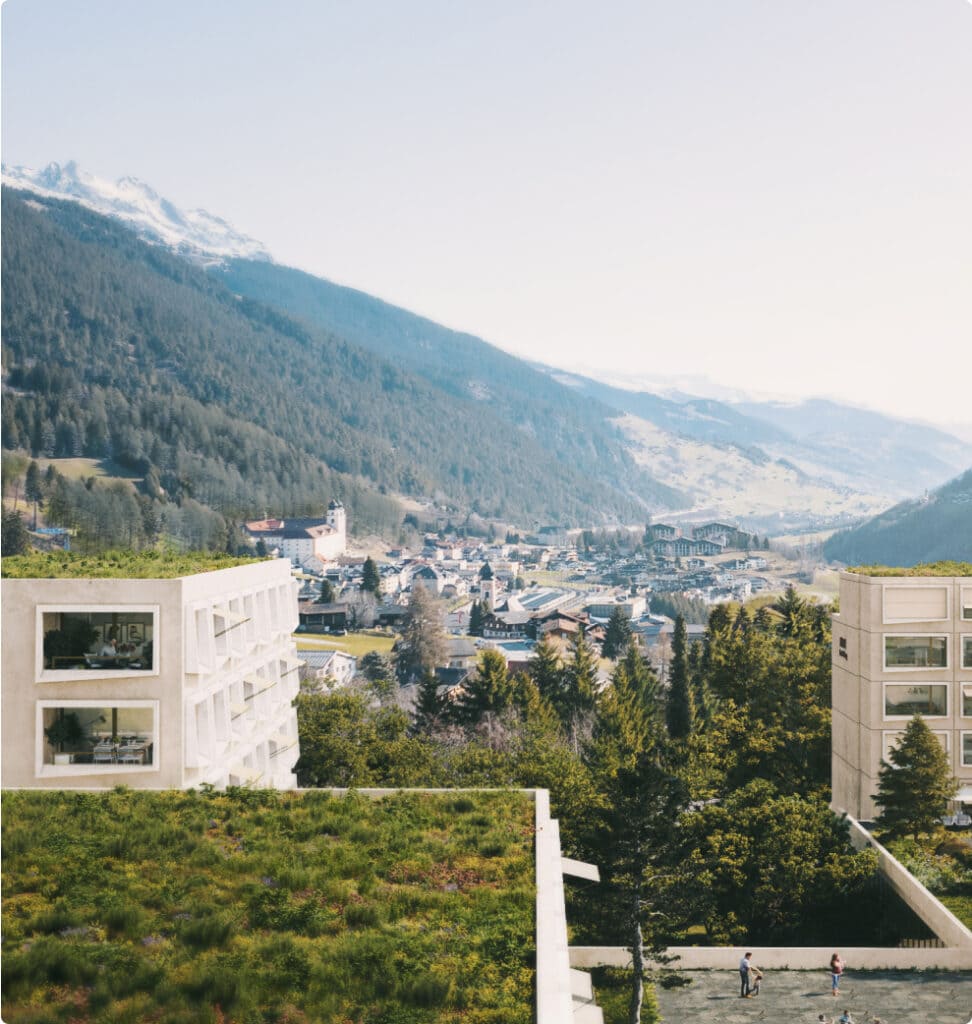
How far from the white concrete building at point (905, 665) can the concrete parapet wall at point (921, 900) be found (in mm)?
3125

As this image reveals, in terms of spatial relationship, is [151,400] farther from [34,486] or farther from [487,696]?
[487,696]

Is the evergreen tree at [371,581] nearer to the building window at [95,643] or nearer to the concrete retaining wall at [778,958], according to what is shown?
the concrete retaining wall at [778,958]

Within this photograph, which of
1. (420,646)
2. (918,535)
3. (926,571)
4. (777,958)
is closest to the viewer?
(777,958)

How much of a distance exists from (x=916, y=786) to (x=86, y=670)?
53.8 ft

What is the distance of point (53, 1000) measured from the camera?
21.8 feet

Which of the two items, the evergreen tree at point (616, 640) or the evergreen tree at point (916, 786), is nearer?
the evergreen tree at point (916, 786)

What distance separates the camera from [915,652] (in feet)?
77.3

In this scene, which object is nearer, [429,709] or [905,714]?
[905,714]

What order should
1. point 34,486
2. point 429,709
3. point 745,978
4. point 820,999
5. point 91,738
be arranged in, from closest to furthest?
point 91,738 → point 820,999 → point 745,978 → point 429,709 → point 34,486

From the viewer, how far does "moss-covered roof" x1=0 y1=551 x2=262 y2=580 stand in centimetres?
1485

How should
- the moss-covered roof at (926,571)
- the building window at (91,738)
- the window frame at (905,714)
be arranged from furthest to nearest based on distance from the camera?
the window frame at (905,714) < the moss-covered roof at (926,571) < the building window at (91,738)

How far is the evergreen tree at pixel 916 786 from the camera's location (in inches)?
Result: 855

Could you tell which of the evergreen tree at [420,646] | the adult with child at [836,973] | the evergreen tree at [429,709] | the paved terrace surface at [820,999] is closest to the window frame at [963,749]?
the paved terrace surface at [820,999]

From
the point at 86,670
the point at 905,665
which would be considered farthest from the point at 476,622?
the point at 86,670
